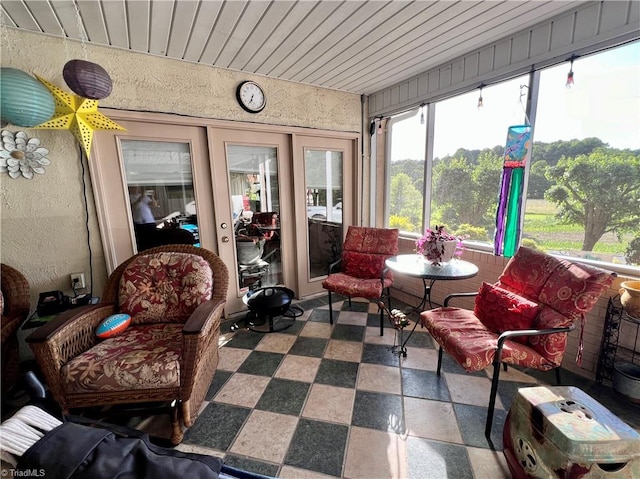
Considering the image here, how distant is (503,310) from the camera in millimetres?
1748

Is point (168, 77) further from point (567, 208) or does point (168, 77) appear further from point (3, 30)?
point (567, 208)

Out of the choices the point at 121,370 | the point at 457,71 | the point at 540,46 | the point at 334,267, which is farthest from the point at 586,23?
the point at 121,370

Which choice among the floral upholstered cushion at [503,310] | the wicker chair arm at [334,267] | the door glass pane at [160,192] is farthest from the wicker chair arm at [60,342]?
the floral upholstered cushion at [503,310]

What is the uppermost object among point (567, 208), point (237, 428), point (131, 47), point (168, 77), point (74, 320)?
point (131, 47)

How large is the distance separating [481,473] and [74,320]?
2.28 m

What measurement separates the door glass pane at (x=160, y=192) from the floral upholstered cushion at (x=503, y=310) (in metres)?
2.51

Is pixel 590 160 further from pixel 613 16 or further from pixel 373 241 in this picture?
pixel 373 241

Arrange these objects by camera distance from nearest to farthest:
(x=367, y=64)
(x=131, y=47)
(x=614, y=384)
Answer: (x=614, y=384), (x=131, y=47), (x=367, y=64)

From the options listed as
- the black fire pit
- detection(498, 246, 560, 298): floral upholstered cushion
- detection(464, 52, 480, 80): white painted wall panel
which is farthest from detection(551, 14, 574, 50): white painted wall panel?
the black fire pit

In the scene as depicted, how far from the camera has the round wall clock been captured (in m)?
2.62

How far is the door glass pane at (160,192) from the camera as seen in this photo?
238 centimetres

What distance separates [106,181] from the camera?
2.24 m

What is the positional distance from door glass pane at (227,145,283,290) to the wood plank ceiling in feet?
2.79

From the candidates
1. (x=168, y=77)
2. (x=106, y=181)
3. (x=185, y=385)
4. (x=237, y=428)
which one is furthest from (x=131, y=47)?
(x=237, y=428)
